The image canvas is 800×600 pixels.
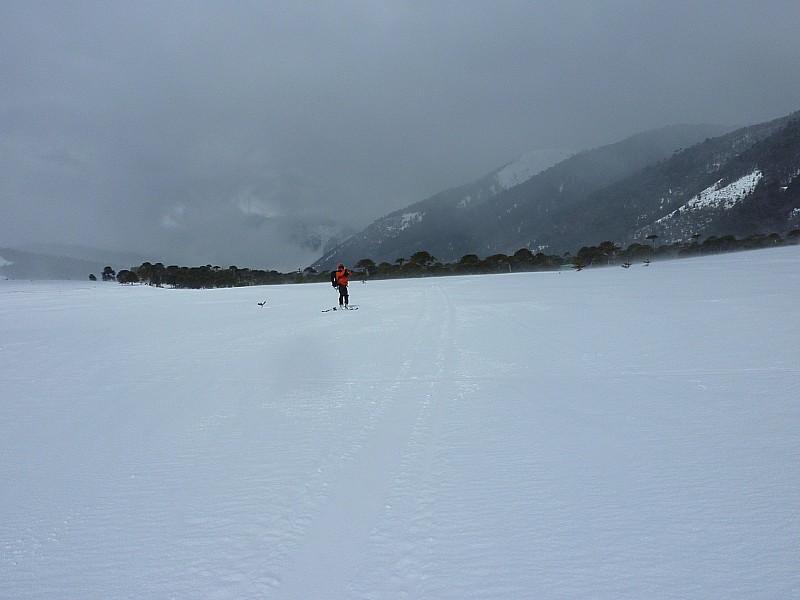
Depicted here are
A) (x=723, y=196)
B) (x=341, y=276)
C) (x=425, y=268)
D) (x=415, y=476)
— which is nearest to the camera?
(x=415, y=476)

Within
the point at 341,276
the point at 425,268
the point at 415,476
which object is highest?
the point at 425,268

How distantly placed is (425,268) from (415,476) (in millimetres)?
73946

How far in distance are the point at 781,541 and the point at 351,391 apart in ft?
17.5

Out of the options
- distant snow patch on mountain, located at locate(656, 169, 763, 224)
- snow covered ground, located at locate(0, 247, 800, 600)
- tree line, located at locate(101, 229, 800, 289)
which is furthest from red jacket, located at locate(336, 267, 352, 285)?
distant snow patch on mountain, located at locate(656, 169, 763, 224)

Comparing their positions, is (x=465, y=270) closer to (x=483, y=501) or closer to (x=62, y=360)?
(x=62, y=360)

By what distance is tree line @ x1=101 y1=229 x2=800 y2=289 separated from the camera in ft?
247

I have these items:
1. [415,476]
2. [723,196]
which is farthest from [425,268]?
[723,196]

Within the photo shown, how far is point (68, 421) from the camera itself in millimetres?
6438

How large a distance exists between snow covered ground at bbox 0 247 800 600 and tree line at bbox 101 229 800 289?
6683cm

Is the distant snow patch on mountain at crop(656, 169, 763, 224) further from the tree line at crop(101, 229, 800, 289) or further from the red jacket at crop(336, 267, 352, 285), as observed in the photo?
the red jacket at crop(336, 267, 352, 285)

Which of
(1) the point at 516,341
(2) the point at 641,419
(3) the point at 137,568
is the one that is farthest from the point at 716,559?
(1) the point at 516,341

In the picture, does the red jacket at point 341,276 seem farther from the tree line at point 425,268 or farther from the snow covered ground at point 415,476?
the tree line at point 425,268

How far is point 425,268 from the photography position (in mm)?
77625

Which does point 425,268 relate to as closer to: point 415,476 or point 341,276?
point 341,276
